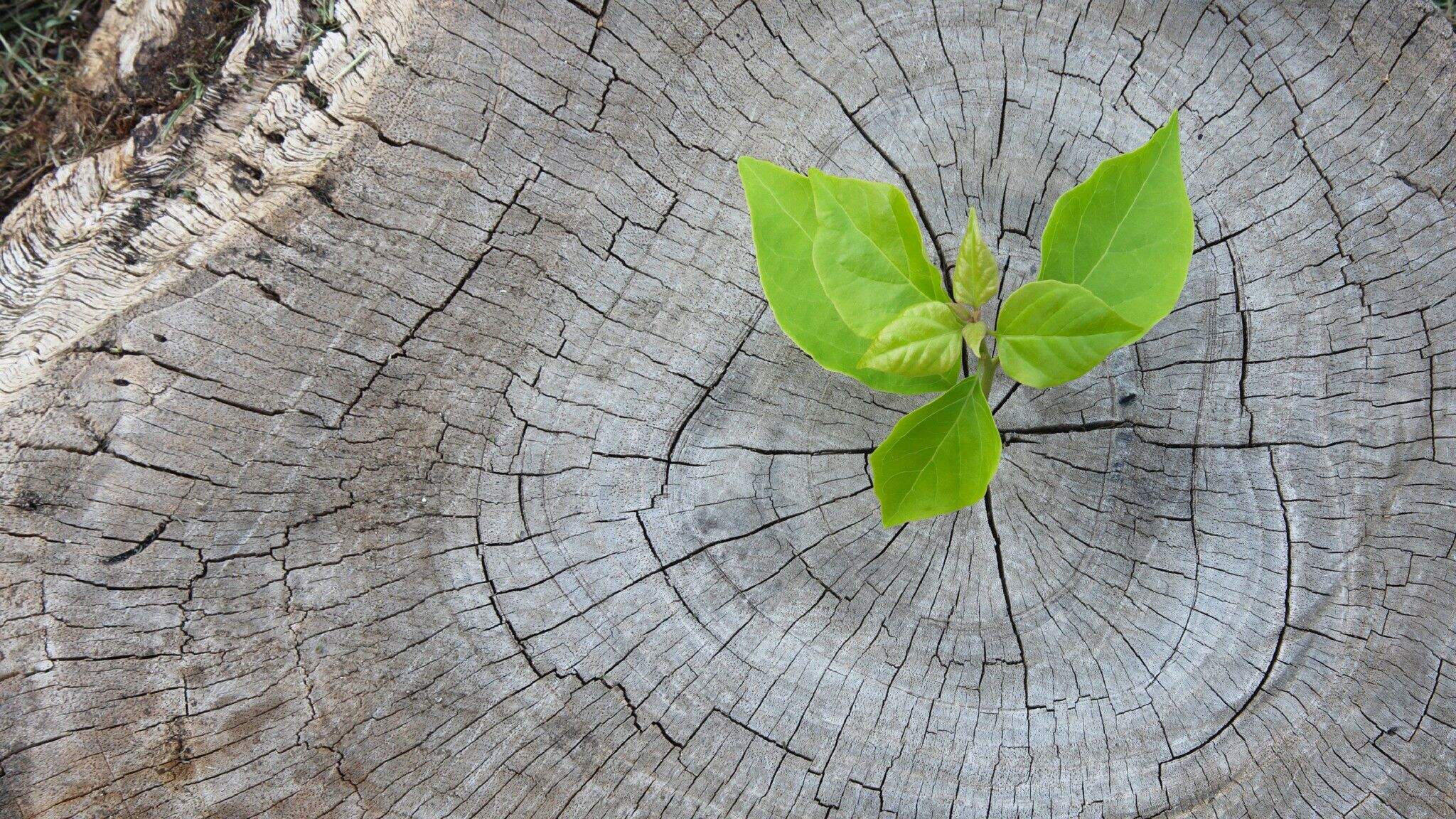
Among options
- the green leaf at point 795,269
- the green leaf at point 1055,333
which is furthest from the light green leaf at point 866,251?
the green leaf at point 1055,333

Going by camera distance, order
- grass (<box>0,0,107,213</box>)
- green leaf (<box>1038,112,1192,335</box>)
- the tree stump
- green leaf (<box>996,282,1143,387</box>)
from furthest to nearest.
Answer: grass (<box>0,0,107,213</box>) → the tree stump → green leaf (<box>1038,112,1192,335</box>) → green leaf (<box>996,282,1143,387</box>)

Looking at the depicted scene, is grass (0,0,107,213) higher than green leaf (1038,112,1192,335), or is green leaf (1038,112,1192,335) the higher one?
green leaf (1038,112,1192,335)

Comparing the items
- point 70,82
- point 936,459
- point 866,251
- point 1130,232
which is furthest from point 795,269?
point 70,82

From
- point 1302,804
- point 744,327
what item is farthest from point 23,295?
point 1302,804

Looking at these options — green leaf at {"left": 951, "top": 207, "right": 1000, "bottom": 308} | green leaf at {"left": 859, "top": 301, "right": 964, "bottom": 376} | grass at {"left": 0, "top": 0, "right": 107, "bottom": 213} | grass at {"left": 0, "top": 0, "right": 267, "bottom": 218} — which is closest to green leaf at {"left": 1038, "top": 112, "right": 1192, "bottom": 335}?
green leaf at {"left": 951, "top": 207, "right": 1000, "bottom": 308}

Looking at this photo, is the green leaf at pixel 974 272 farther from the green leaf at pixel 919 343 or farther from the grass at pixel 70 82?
the grass at pixel 70 82

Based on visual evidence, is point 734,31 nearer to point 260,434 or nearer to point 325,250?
point 325,250

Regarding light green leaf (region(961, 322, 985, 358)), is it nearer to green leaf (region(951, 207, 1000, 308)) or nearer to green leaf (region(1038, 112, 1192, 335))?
green leaf (region(951, 207, 1000, 308))

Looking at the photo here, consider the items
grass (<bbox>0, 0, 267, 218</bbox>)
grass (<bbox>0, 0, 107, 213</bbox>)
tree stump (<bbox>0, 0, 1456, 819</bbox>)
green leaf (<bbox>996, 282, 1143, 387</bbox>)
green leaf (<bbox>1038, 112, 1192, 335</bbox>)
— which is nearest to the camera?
green leaf (<bbox>996, 282, 1143, 387</bbox>)

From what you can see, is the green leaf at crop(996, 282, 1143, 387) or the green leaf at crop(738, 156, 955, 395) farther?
the green leaf at crop(738, 156, 955, 395)
